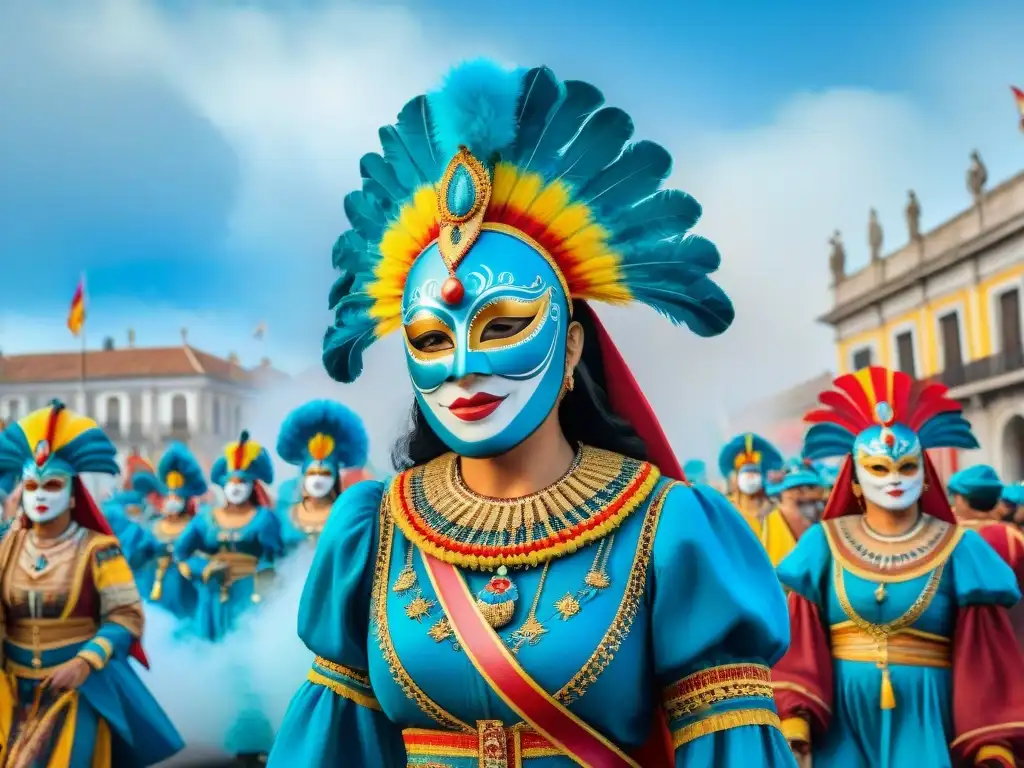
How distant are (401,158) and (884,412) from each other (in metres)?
3.52

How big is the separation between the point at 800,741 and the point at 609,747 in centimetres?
306

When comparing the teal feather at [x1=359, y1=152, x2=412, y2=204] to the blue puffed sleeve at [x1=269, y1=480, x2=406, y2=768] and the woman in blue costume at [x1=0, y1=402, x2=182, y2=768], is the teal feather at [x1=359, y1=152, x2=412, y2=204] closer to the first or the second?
the blue puffed sleeve at [x1=269, y1=480, x2=406, y2=768]

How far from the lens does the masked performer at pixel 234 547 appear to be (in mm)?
10516

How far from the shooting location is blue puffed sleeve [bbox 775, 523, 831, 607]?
5555mm

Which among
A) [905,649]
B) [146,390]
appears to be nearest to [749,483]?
[905,649]

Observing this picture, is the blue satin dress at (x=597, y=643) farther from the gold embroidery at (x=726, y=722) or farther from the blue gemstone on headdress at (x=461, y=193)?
the blue gemstone on headdress at (x=461, y=193)

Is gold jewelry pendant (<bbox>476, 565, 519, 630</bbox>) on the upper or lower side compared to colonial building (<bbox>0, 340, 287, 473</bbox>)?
lower

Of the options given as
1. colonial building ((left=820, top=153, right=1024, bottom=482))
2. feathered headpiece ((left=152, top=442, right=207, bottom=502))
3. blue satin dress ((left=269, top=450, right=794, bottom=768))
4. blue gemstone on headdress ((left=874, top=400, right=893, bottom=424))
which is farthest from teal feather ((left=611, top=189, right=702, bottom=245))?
colonial building ((left=820, top=153, right=1024, bottom=482))

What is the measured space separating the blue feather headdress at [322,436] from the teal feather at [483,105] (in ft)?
24.0

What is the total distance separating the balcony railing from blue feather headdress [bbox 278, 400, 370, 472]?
57.0 ft

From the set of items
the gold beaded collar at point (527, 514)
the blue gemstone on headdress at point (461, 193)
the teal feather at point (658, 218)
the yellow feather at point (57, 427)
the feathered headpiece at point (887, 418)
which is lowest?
the gold beaded collar at point (527, 514)

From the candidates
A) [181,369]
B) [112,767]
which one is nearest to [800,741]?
[112,767]

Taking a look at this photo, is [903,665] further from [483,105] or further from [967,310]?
[967,310]

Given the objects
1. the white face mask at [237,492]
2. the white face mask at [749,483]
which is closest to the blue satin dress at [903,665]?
the white face mask at [237,492]
